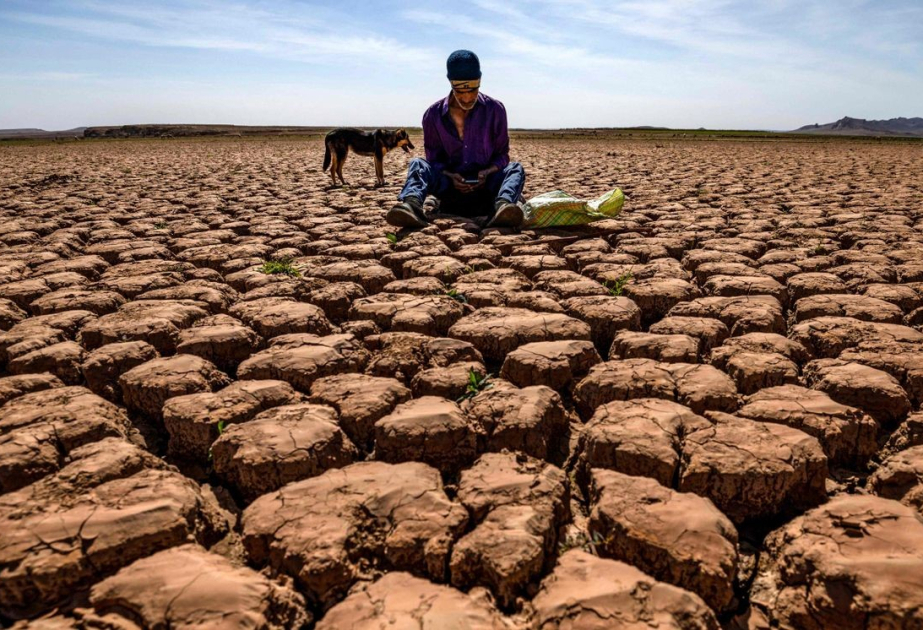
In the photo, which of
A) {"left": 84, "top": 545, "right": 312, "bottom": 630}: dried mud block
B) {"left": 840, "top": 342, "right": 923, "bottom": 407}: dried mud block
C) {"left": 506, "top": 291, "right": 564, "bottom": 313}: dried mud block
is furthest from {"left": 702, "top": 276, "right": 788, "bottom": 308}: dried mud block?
{"left": 84, "top": 545, "right": 312, "bottom": 630}: dried mud block

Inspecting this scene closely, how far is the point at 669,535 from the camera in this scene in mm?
1122

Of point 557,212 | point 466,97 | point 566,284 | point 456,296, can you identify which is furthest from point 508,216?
point 456,296

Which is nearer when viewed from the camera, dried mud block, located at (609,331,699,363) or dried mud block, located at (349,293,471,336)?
dried mud block, located at (609,331,699,363)

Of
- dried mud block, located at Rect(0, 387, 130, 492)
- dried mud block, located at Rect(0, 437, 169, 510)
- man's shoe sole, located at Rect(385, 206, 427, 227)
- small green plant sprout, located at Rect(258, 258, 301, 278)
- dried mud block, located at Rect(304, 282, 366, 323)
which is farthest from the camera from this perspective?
man's shoe sole, located at Rect(385, 206, 427, 227)

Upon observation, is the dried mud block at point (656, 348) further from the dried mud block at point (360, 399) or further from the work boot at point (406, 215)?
the work boot at point (406, 215)

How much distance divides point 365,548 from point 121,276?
2347mm

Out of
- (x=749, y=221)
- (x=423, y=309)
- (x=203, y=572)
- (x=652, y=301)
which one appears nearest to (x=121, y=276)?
(x=423, y=309)

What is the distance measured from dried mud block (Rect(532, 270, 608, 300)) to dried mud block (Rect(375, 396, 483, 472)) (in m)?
1.15

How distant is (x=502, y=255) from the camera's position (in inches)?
127

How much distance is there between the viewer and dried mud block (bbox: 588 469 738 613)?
3.48 ft

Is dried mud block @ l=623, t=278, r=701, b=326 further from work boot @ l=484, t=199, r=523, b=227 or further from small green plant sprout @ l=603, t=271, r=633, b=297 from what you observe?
work boot @ l=484, t=199, r=523, b=227

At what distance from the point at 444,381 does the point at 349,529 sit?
0.65 metres

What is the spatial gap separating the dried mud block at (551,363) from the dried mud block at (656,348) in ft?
0.33

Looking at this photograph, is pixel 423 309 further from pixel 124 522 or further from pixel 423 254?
pixel 124 522
